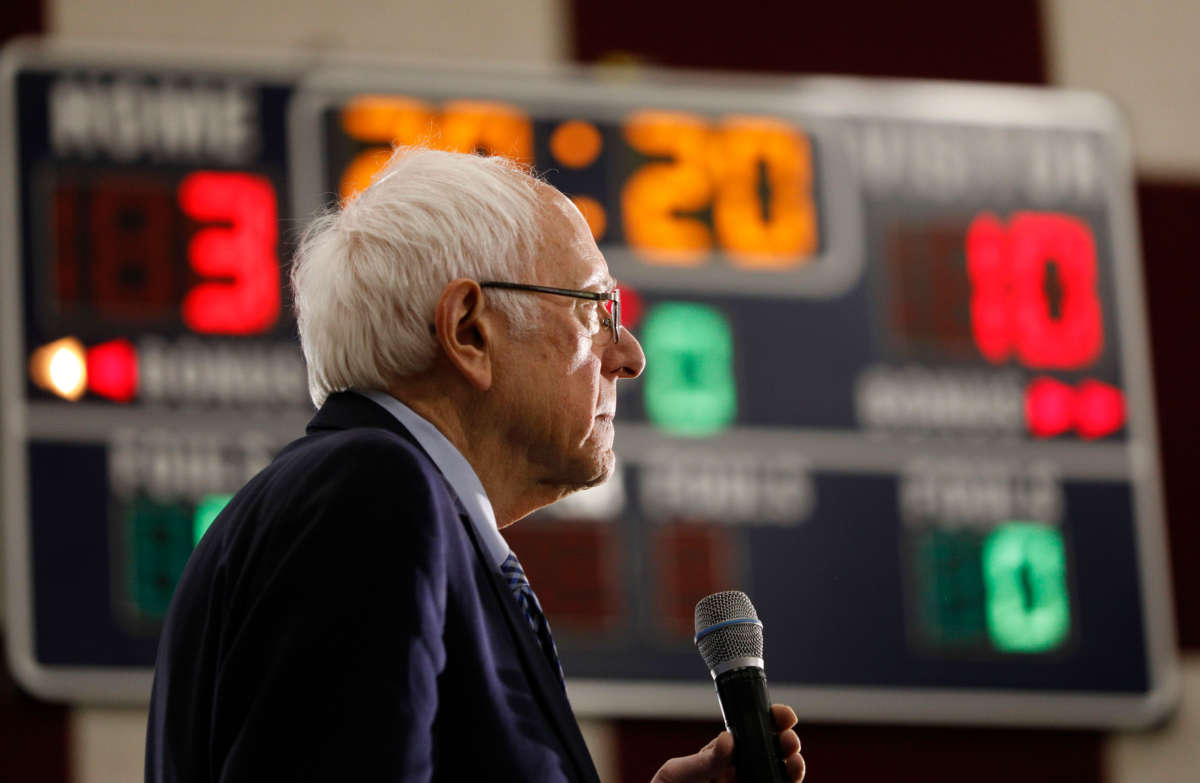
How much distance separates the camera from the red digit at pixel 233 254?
377 centimetres

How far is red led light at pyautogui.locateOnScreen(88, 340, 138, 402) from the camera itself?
369 centimetres

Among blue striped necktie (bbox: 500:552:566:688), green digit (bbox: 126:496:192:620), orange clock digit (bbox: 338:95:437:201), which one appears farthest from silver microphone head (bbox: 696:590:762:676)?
orange clock digit (bbox: 338:95:437:201)

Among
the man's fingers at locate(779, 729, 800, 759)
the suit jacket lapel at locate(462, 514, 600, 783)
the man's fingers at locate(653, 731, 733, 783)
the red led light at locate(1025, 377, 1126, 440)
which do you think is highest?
the red led light at locate(1025, 377, 1126, 440)

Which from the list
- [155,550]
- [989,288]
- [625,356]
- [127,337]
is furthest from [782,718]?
[989,288]

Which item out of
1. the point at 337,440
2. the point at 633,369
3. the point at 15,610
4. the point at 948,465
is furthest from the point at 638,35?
the point at 337,440

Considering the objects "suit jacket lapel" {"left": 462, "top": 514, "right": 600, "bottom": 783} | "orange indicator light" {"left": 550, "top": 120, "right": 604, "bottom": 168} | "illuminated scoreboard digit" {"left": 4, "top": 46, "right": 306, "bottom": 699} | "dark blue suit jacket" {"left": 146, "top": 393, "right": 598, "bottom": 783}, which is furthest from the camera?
"orange indicator light" {"left": 550, "top": 120, "right": 604, "bottom": 168}

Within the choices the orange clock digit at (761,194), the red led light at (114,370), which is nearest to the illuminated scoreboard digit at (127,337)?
the red led light at (114,370)

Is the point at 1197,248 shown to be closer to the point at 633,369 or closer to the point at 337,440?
the point at 633,369

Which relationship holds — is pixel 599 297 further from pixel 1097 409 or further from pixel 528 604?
pixel 1097 409

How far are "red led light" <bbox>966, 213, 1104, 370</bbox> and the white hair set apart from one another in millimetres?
2683

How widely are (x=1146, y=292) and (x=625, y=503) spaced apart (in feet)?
4.12

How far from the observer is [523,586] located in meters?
1.50

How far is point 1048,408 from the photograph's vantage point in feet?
13.7

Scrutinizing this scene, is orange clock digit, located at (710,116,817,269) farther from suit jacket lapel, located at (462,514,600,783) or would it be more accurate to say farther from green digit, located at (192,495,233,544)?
suit jacket lapel, located at (462,514,600,783)
